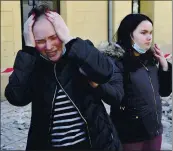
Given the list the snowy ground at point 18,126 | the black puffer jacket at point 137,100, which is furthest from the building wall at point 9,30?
the black puffer jacket at point 137,100

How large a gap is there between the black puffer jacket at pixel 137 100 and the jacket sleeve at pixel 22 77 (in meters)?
0.82

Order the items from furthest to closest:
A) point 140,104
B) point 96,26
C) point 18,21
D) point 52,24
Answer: point 96,26 → point 18,21 → point 140,104 → point 52,24

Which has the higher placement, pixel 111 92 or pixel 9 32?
pixel 9 32

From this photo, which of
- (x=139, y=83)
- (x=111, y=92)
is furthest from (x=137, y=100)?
(x=111, y=92)

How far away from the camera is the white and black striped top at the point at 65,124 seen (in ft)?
6.39

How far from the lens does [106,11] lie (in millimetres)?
8656

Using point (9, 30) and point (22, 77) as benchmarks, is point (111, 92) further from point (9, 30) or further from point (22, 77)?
point (9, 30)

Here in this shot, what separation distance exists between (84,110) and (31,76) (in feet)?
1.12

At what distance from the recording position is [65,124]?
196 cm

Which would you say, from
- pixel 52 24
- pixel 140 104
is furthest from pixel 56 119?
pixel 140 104

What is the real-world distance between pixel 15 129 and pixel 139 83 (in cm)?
333

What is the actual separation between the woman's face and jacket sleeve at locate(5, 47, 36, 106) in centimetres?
105

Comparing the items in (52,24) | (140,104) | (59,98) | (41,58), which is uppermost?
(52,24)

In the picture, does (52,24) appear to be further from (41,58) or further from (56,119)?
(56,119)
